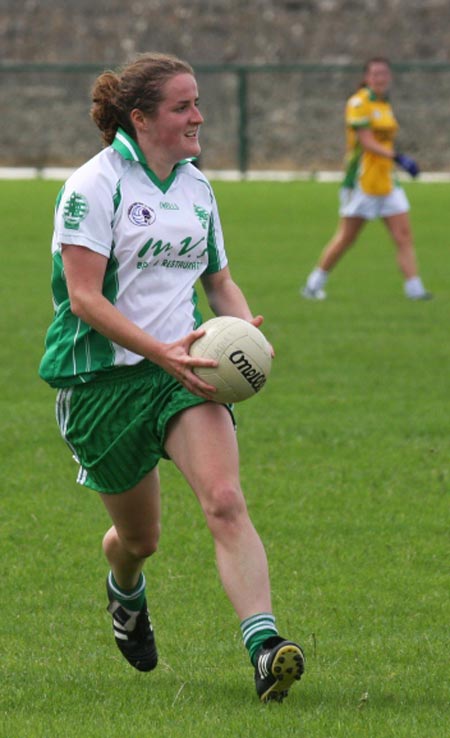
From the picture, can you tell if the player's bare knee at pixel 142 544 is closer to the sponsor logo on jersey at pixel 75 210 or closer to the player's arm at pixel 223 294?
the player's arm at pixel 223 294

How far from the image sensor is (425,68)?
1433 inches

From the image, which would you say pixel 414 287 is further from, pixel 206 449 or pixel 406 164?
pixel 206 449

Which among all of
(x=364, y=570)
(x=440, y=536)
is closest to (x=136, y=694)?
(x=364, y=570)

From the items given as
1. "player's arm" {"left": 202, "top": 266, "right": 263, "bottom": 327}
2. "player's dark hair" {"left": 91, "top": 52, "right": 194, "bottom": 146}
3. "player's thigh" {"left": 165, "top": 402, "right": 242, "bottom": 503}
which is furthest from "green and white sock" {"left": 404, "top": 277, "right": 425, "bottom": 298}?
"player's thigh" {"left": 165, "top": 402, "right": 242, "bottom": 503}

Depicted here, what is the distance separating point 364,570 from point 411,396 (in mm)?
4354

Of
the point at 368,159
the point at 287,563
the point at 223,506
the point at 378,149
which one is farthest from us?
the point at 368,159

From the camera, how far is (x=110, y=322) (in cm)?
518

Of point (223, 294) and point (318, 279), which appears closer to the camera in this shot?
point (223, 294)

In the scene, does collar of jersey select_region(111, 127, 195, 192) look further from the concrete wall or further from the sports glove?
the concrete wall

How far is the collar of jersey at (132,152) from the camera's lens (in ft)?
17.8

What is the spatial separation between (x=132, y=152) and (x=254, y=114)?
34.9 metres

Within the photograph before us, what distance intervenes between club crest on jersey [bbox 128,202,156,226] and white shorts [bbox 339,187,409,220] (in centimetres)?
1122

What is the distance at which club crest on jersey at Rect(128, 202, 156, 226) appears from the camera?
536 centimetres

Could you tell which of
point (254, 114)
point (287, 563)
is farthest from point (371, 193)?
point (254, 114)
